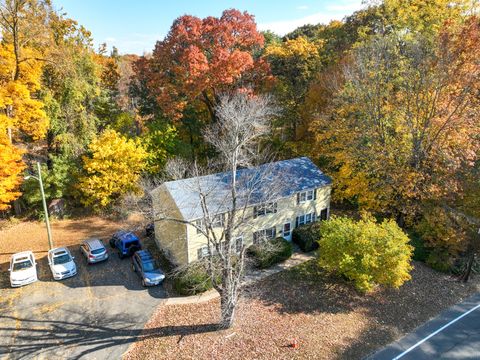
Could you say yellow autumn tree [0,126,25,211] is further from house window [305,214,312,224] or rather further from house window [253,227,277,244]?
house window [305,214,312,224]

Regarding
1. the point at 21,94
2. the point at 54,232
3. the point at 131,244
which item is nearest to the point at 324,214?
the point at 131,244

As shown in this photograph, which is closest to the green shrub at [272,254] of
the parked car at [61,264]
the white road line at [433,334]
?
the white road line at [433,334]

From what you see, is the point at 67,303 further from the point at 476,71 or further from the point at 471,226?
the point at 476,71

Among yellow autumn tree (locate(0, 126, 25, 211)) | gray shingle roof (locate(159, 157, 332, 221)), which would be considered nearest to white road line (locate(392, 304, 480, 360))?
gray shingle roof (locate(159, 157, 332, 221))

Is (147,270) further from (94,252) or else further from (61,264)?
(61,264)

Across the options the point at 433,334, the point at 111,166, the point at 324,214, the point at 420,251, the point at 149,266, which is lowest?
the point at 433,334
